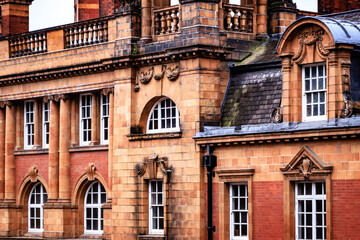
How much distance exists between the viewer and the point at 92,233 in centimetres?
4309

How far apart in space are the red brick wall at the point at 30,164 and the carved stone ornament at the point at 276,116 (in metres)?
12.5

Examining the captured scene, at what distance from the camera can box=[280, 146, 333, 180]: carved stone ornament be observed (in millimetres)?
33625

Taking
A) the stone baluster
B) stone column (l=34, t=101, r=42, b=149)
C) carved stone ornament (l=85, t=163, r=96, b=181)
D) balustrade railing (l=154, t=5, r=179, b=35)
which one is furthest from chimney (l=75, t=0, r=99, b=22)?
the stone baluster

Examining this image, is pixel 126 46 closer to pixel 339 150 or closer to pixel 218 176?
pixel 218 176

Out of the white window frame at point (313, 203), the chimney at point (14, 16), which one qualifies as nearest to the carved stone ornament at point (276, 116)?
the white window frame at point (313, 203)

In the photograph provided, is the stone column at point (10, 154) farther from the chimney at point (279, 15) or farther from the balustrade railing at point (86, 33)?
the chimney at point (279, 15)

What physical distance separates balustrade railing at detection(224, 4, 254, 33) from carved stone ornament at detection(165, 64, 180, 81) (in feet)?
7.53

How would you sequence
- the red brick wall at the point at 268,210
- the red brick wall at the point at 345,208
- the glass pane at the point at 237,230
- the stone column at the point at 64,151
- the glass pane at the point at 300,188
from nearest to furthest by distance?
1. the red brick wall at the point at 345,208
2. the glass pane at the point at 300,188
3. the red brick wall at the point at 268,210
4. the glass pane at the point at 237,230
5. the stone column at the point at 64,151

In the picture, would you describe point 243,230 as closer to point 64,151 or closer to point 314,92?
point 314,92

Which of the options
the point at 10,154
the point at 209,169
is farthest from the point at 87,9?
the point at 209,169

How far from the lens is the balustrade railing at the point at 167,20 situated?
39.3 metres

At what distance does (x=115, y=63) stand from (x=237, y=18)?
15.4ft

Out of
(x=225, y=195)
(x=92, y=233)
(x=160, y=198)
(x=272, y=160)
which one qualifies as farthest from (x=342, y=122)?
(x=92, y=233)

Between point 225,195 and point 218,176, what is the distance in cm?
68
